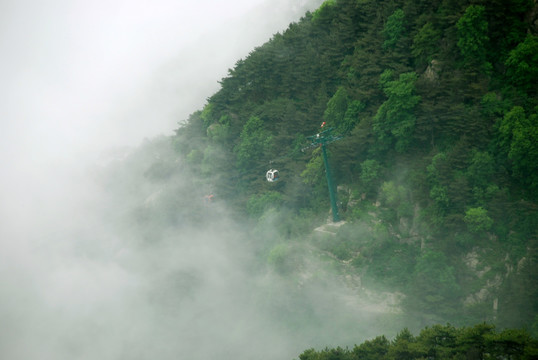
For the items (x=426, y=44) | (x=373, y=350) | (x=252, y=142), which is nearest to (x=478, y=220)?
(x=373, y=350)

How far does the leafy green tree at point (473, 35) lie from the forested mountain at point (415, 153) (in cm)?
11

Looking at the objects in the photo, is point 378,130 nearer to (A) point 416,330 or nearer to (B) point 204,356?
(A) point 416,330

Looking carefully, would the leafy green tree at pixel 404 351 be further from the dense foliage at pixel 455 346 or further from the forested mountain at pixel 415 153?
the forested mountain at pixel 415 153

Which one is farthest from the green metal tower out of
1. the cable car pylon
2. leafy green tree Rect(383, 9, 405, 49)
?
leafy green tree Rect(383, 9, 405, 49)

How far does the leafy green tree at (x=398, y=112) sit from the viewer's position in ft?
205

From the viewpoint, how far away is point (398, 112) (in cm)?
6297

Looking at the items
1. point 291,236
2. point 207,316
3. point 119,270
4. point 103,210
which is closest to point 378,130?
point 291,236

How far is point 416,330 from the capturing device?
59.1m

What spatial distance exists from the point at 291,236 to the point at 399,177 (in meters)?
18.0

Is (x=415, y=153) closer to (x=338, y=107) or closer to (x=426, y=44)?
(x=338, y=107)

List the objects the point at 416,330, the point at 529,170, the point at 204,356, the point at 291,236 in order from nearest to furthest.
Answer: the point at 529,170, the point at 416,330, the point at 291,236, the point at 204,356

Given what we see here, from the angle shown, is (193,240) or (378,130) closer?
(378,130)

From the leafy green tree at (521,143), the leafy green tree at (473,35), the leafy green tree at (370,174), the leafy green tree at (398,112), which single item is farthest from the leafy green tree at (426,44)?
the leafy green tree at (370,174)

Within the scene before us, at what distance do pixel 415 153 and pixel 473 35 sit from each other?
1431 centimetres
